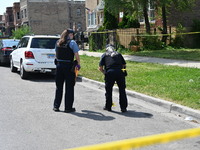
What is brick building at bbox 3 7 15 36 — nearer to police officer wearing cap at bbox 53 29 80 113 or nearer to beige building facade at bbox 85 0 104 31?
beige building facade at bbox 85 0 104 31

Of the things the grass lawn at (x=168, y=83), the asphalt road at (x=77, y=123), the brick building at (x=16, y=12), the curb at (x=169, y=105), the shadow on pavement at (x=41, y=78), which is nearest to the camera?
the asphalt road at (x=77, y=123)

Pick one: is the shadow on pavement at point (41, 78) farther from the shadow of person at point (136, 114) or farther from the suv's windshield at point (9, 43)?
the shadow of person at point (136, 114)

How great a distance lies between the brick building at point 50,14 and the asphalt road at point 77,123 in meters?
51.3

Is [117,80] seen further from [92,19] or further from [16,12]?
[16,12]

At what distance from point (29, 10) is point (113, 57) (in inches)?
2134

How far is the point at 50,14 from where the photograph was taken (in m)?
60.2

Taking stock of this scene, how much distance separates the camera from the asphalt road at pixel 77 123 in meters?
5.20

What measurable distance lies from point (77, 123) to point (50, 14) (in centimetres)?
5587

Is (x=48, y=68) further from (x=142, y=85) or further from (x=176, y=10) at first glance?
(x=176, y=10)

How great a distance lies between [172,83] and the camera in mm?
9906

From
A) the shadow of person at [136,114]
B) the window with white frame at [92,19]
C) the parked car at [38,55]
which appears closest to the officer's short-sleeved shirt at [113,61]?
the shadow of person at [136,114]

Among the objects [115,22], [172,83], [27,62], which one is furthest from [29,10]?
[172,83]

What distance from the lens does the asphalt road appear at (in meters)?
5.20

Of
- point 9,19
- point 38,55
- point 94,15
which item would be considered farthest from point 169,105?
point 9,19
